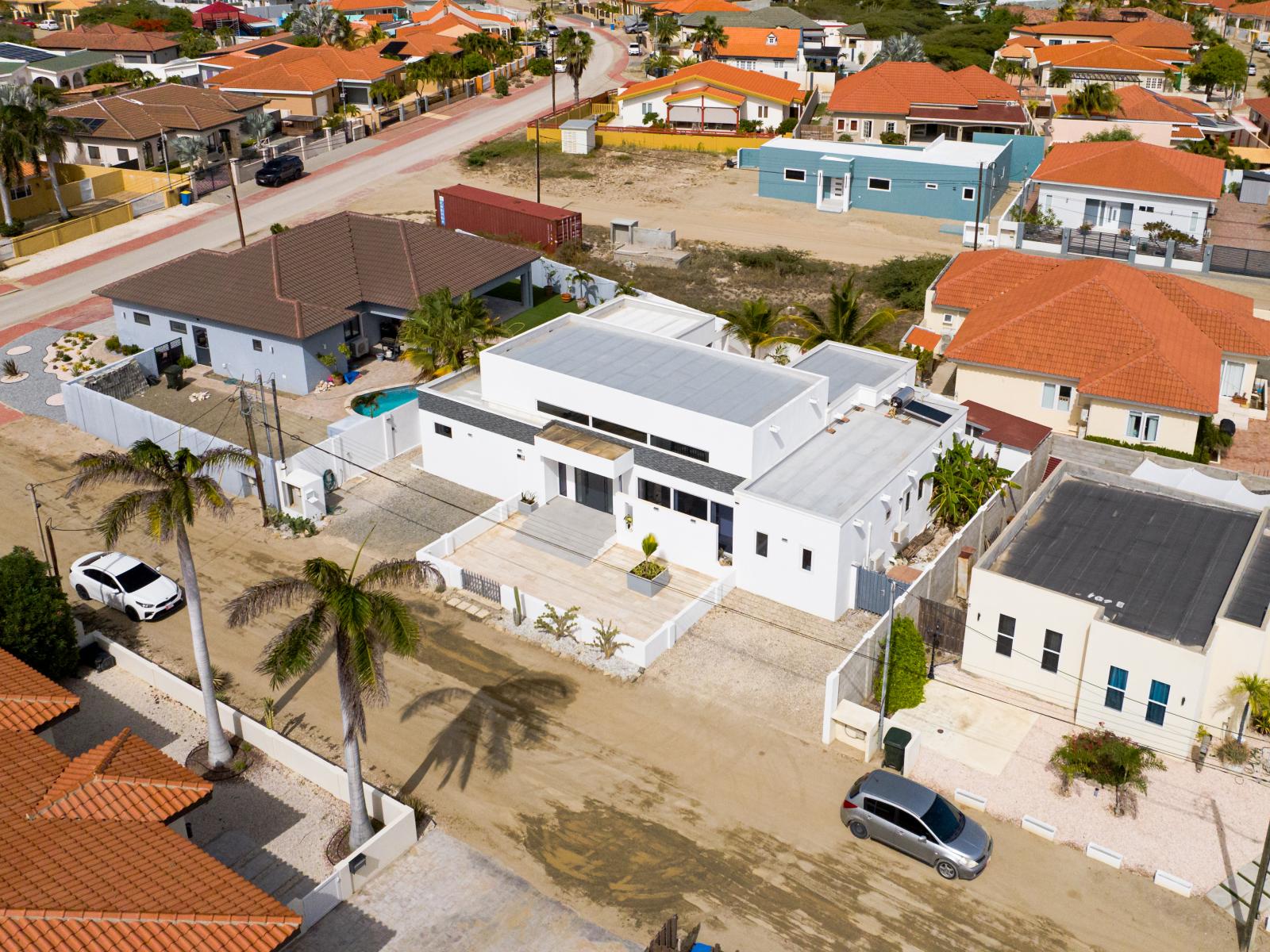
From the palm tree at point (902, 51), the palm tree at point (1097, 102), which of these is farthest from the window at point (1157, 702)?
the palm tree at point (902, 51)

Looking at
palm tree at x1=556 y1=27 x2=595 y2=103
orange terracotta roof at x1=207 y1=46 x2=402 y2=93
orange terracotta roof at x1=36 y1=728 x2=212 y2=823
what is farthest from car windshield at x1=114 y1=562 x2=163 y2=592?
palm tree at x1=556 y1=27 x2=595 y2=103

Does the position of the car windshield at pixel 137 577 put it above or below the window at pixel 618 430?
below

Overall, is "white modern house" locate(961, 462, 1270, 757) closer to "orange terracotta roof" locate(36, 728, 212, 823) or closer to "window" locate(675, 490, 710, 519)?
"window" locate(675, 490, 710, 519)

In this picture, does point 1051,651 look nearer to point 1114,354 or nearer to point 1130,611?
point 1130,611

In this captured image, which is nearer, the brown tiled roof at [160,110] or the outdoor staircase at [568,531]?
the outdoor staircase at [568,531]

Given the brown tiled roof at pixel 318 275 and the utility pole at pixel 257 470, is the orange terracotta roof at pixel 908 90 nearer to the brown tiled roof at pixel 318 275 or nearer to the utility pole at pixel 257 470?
the brown tiled roof at pixel 318 275

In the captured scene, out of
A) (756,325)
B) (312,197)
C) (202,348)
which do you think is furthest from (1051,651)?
(312,197)

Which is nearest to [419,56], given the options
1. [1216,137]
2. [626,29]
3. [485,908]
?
[626,29]
